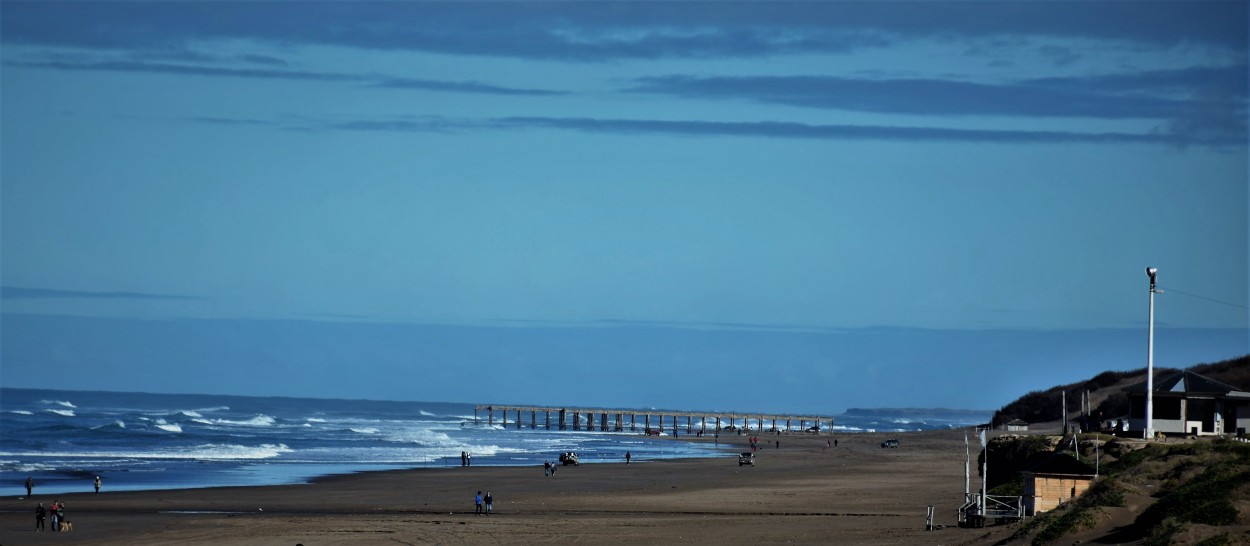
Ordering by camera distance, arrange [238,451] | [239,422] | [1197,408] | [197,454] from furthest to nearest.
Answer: [239,422] < [238,451] < [197,454] < [1197,408]

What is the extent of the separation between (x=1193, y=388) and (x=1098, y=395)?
140 ft

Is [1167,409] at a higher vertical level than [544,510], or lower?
higher

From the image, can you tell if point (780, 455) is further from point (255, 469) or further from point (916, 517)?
point (916, 517)

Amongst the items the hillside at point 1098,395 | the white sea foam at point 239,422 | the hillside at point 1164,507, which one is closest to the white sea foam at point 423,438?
the white sea foam at point 239,422

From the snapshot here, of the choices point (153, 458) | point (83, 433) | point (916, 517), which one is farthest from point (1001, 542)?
point (83, 433)

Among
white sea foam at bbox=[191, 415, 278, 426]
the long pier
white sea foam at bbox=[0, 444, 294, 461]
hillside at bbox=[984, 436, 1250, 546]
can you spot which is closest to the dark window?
hillside at bbox=[984, 436, 1250, 546]

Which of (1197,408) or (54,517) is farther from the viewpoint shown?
(1197,408)

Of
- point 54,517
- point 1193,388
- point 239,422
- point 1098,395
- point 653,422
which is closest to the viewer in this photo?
point 54,517

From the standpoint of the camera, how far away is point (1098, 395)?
249 feet

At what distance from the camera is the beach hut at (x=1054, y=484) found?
26500 mm

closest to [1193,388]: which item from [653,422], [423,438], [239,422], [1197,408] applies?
[1197,408]

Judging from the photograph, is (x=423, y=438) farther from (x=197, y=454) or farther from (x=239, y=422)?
(x=239, y=422)

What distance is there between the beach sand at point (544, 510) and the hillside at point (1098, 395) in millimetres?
15553

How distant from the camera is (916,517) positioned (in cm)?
3159
